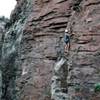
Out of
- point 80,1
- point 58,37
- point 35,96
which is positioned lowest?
point 35,96

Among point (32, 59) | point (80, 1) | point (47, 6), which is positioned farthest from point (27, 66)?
point (80, 1)

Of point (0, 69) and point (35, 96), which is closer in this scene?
point (35, 96)

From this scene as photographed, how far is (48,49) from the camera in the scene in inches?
912

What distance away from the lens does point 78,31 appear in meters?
18.8

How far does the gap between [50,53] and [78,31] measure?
4388mm

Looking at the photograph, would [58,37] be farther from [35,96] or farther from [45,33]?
[35,96]

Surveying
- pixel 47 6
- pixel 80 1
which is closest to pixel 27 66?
pixel 47 6

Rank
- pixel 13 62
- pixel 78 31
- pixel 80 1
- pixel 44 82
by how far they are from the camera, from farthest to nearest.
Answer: pixel 13 62, pixel 44 82, pixel 80 1, pixel 78 31

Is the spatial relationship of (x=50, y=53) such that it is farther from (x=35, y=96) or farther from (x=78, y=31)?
(x=78, y=31)

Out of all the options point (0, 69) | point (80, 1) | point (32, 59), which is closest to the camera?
point (80, 1)

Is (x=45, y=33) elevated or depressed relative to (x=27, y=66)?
elevated

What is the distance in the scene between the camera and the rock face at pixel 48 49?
1780cm

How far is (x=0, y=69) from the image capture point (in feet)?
102

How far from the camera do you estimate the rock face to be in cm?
1780
